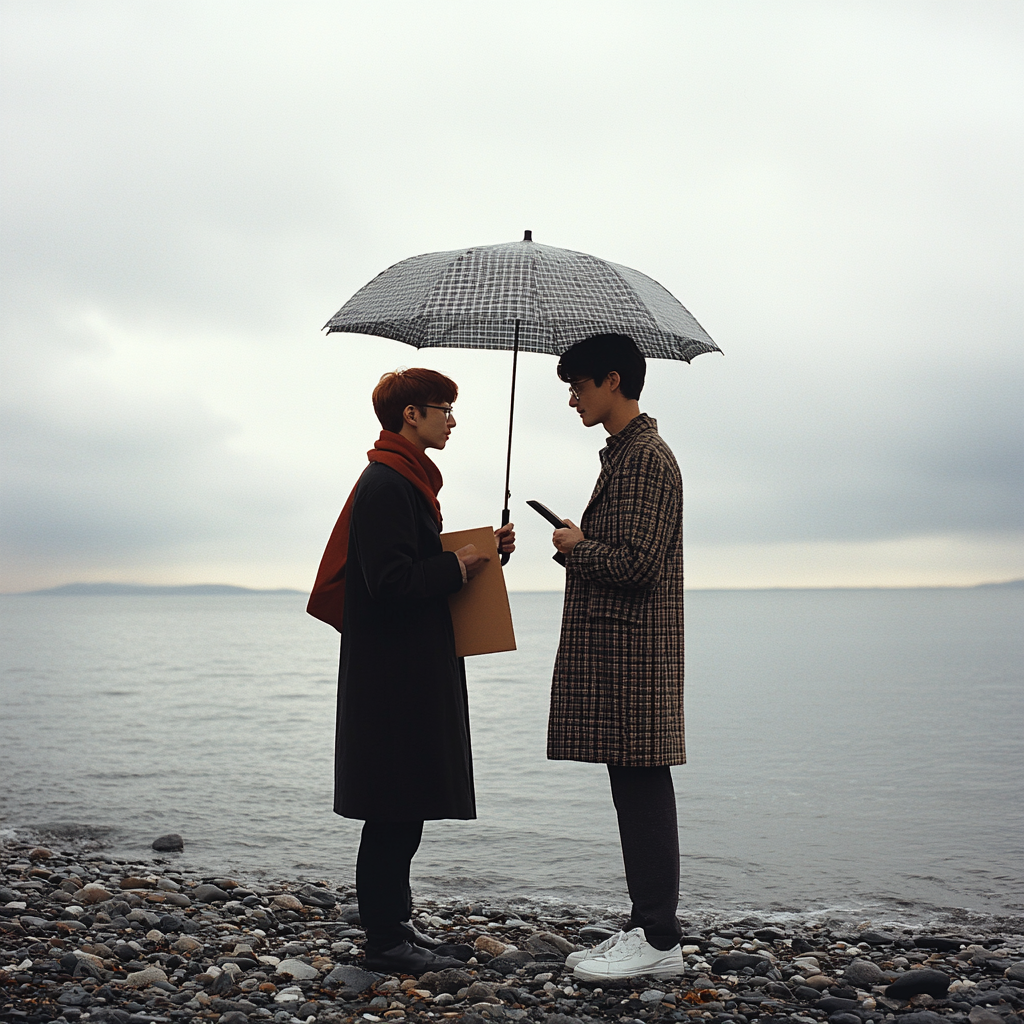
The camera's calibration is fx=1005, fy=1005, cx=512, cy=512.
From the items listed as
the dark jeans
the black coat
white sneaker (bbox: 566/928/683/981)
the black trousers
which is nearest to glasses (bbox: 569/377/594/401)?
the black coat

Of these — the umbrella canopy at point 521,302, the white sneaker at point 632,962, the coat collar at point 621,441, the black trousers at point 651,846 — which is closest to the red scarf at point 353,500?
the umbrella canopy at point 521,302

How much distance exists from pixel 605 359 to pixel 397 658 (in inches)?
61.6

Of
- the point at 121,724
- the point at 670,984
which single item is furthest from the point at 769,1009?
the point at 121,724

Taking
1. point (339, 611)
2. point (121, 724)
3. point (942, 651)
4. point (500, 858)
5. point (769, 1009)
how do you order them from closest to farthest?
point (769, 1009) < point (339, 611) < point (500, 858) < point (121, 724) < point (942, 651)

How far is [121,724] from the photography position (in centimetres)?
2120

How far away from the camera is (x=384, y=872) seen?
4305mm

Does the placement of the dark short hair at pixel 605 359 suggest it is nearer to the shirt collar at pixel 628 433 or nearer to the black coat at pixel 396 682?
the shirt collar at pixel 628 433

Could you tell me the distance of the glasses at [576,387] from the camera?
4.42m

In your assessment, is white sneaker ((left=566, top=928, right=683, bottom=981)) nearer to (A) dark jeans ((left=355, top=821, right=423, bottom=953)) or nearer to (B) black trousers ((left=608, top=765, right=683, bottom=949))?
(B) black trousers ((left=608, top=765, right=683, bottom=949))

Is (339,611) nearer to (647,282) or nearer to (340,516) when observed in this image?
(340,516)

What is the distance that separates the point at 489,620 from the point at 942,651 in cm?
5087

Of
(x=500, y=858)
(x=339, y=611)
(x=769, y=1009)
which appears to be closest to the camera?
(x=769, y=1009)

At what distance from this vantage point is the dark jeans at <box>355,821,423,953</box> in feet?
14.1

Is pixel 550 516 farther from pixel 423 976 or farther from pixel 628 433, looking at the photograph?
pixel 423 976
